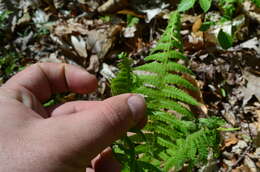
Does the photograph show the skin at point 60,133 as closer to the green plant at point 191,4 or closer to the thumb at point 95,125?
the thumb at point 95,125

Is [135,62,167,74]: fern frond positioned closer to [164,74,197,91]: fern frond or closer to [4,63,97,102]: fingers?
[164,74,197,91]: fern frond

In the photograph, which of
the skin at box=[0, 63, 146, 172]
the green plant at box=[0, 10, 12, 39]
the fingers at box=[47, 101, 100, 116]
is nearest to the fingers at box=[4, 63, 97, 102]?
the fingers at box=[47, 101, 100, 116]

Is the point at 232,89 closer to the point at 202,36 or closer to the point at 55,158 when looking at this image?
the point at 202,36

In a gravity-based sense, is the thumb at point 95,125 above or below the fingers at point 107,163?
above

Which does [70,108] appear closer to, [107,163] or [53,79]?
[53,79]

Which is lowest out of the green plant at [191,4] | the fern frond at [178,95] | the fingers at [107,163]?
the fingers at [107,163]

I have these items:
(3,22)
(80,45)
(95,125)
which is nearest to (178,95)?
(95,125)

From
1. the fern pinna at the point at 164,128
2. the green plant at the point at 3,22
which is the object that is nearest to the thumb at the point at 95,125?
the fern pinna at the point at 164,128

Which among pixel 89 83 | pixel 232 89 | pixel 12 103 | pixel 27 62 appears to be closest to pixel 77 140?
pixel 12 103
